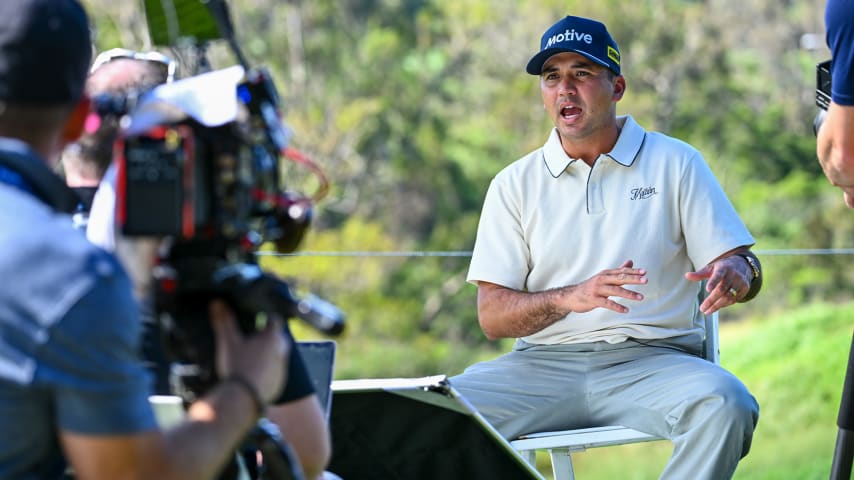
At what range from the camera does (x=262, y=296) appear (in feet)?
5.00

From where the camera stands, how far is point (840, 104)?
95.5 inches

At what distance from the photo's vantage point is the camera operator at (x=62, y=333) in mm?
1323

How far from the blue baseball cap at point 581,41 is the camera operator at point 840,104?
3.49 ft

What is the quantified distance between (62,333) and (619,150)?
233 centimetres

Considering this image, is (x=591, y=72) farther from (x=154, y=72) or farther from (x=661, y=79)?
(x=661, y=79)

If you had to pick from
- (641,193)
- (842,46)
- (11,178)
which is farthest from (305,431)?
(641,193)

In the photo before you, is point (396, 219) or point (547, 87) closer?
point (547, 87)

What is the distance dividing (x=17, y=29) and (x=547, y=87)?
91.6 inches

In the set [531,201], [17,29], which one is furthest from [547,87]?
[17,29]

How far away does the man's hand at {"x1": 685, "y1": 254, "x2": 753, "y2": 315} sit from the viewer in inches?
118

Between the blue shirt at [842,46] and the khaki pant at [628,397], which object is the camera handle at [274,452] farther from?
the khaki pant at [628,397]

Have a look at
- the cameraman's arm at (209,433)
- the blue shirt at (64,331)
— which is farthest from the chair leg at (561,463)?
the blue shirt at (64,331)

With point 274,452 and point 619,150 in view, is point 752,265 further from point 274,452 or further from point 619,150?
point 274,452

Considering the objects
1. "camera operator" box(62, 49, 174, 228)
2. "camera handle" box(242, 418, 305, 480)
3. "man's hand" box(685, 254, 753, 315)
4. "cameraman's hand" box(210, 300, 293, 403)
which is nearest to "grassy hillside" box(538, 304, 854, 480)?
"man's hand" box(685, 254, 753, 315)
